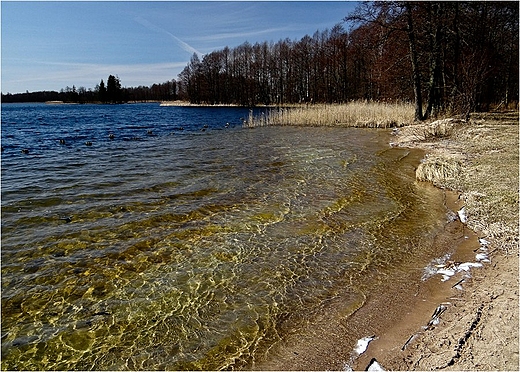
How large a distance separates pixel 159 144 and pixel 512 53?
2657 cm

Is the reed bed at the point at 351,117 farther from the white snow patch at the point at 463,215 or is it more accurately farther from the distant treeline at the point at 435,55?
the white snow patch at the point at 463,215

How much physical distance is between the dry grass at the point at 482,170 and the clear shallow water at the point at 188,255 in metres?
0.65

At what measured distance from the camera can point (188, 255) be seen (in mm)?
4723

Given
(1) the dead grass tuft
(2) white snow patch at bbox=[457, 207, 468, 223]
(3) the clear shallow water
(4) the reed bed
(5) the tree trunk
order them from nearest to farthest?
(3) the clear shallow water
(2) white snow patch at bbox=[457, 207, 468, 223]
(1) the dead grass tuft
(5) the tree trunk
(4) the reed bed

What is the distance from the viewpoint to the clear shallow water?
3125 mm

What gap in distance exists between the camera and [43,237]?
17.4 ft

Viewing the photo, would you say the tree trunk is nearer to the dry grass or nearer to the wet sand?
the dry grass

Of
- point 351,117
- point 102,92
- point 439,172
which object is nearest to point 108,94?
point 102,92

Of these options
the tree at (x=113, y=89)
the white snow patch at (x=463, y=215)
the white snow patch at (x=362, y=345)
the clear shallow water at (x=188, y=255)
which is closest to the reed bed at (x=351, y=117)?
the clear shallow water at (x=188, y=255)

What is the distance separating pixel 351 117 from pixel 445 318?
19851 mm

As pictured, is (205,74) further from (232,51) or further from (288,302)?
(288,302)

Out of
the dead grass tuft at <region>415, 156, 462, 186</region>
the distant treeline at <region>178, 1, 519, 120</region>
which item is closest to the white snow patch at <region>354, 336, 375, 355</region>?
the dead grass tuft at <region>415, 156, 462, 186</region>

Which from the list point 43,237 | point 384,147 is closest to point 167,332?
point 43,237

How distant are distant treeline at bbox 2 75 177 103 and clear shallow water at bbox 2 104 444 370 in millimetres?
83619
